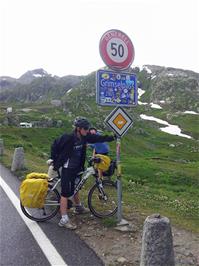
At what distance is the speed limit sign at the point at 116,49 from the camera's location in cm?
866

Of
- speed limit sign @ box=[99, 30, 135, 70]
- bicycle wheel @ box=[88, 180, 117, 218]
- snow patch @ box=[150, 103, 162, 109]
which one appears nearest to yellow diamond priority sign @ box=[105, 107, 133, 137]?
speed limit sign @ box=[99, 30, 135, 70]

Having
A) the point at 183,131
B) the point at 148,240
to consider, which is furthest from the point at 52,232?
the point at 183,131

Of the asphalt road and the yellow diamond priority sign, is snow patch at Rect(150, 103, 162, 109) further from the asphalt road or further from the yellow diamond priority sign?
the asphalt road

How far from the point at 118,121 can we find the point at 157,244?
3.61 meters

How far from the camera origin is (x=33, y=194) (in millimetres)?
8875

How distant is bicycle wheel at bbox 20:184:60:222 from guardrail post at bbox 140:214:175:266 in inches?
138

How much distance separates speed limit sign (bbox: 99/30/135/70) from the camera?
866 cm

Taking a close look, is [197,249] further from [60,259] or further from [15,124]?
[15,124]

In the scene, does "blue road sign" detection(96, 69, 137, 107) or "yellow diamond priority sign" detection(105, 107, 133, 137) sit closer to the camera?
"blue road sign" detection(96, 69, 137, 107)

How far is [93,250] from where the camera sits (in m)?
7.17

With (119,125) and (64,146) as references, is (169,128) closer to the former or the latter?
(119,125)

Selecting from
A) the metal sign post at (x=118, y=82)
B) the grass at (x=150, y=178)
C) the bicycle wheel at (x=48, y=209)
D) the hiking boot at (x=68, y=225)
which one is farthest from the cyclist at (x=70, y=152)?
the grass at (x=150, y=178)

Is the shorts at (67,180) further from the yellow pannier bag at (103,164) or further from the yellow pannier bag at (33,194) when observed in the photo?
the yellow pannier bag at (103,164)

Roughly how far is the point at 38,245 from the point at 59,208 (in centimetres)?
204
